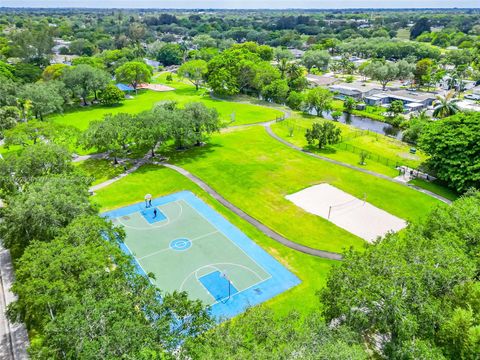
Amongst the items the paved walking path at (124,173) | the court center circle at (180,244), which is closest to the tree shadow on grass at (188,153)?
the paved walking path at (124,173)

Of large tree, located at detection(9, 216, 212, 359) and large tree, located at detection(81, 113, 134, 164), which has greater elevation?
large tree, located at detection(9, 216, 212, 359)

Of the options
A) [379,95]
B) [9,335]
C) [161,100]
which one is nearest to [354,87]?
[379,95]

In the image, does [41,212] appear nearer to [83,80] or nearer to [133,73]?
[83,80]

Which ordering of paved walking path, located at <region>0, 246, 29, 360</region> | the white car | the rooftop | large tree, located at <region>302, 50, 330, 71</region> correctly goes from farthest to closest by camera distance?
large tree, located at <region>302, 50, 330, 71</region> < the rooftop < the white car < paved walking path, located at <region>0, 246, 29, 360</region>

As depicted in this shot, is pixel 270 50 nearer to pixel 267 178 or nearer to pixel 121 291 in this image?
pixel 267 178

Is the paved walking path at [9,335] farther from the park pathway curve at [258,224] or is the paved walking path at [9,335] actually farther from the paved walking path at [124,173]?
the park pathway curve at [258,224]

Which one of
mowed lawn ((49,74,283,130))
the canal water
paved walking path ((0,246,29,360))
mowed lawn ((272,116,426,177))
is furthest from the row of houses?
paved walking path ((0,246,29,360))

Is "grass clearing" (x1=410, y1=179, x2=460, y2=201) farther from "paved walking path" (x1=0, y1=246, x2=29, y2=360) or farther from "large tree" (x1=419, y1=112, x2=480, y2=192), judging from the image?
"paved walking path" (x1=0, y1=246, x2=29, y2=360)
